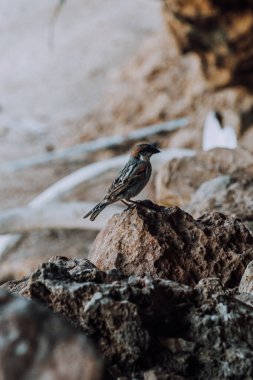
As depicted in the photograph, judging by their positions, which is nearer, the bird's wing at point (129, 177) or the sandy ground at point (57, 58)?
the bird's wing at point (129, 177)

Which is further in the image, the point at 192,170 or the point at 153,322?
the point at 192,170

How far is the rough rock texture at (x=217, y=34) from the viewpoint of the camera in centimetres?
668

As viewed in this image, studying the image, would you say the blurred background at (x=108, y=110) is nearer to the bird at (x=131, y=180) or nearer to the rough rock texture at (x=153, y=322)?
the bird at (x=131, y=180)

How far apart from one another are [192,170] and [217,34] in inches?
110

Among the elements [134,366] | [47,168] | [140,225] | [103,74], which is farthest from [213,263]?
[103,74]

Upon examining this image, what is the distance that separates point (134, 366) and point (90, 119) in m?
7.98

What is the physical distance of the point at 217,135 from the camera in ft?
21.4

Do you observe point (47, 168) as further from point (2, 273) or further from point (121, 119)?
point (2, 273)

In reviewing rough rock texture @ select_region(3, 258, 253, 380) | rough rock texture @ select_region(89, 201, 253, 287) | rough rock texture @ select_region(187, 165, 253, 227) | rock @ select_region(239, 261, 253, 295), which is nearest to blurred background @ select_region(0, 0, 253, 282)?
rough rock texture @ select_region(187, 165, 253, 227)

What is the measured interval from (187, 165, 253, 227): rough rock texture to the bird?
0.42 m

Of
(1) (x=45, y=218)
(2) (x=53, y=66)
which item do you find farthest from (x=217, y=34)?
(2) (x=53, y=66)

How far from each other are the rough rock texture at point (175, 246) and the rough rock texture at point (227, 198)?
81cm

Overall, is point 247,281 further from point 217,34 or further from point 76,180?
point 76,180

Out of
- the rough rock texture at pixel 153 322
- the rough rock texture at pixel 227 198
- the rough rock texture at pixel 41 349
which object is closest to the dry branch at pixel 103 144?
the rough rock texture at pixel 227 198
